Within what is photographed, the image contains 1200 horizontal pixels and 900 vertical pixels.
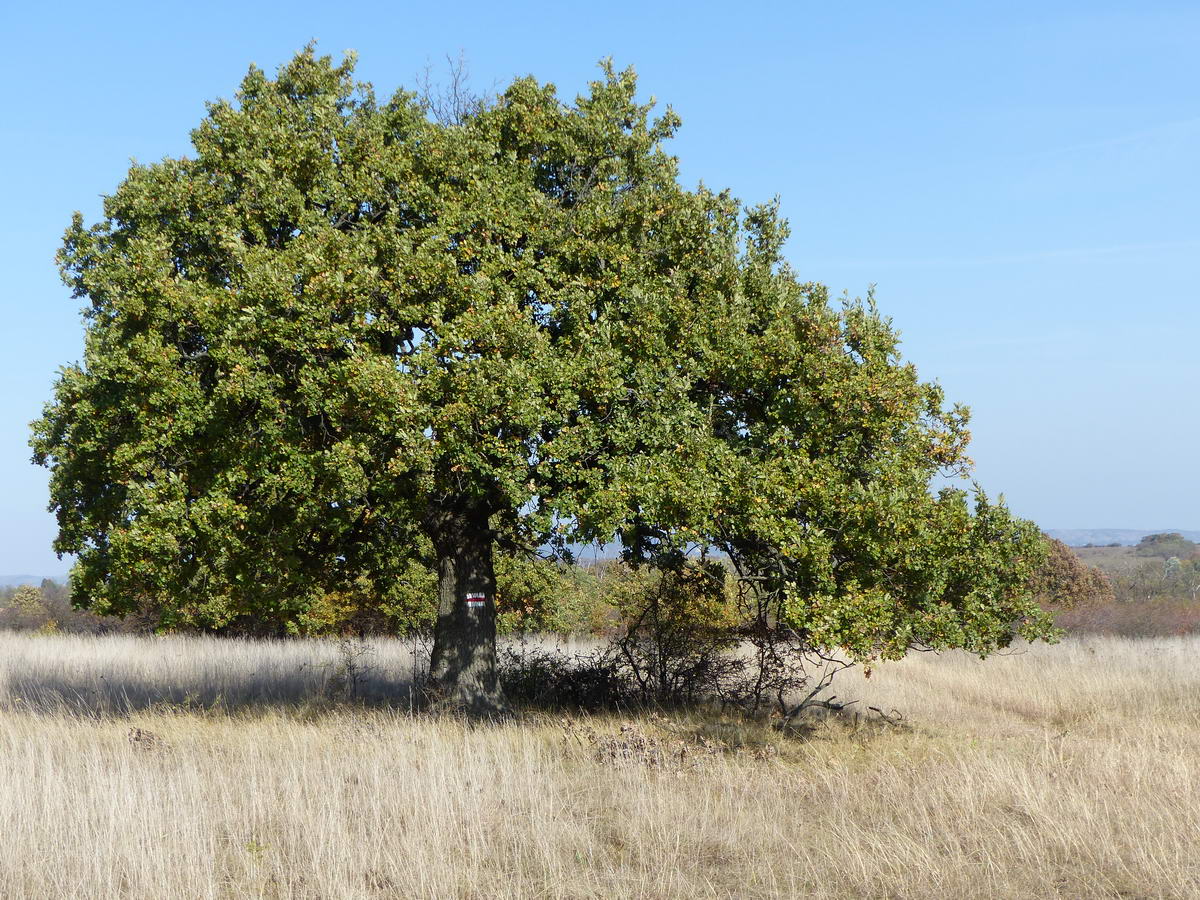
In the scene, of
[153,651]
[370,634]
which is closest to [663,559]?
[153,651]

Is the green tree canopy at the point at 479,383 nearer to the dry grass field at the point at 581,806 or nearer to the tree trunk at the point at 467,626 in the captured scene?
the tree trunk at the point at 467,626

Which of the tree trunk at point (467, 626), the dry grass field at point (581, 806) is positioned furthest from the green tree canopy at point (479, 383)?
the dry grass field at point (581, 806)

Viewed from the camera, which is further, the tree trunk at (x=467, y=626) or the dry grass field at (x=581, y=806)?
the tree trunk at (x=467, y=626)

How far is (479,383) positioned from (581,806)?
17.4 feet

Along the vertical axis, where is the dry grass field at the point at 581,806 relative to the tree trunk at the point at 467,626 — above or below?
below

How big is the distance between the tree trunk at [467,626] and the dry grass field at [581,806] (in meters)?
0.96

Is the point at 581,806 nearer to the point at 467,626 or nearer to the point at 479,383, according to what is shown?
the point at 479,383

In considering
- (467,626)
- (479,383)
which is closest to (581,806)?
(479,383)

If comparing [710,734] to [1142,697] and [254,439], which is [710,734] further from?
[1142,697]

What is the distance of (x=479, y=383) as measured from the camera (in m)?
12.2

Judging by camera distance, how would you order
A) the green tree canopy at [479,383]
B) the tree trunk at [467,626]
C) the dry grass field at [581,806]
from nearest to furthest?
the dry grass field at [581,806]
the green tree canopy at [479,383]
the tree trunk at [467,626]

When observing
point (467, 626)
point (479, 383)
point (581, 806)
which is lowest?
point (581, 806)

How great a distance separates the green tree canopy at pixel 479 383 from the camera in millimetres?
12266

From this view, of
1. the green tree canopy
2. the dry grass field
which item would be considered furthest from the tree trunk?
the dry grass field
